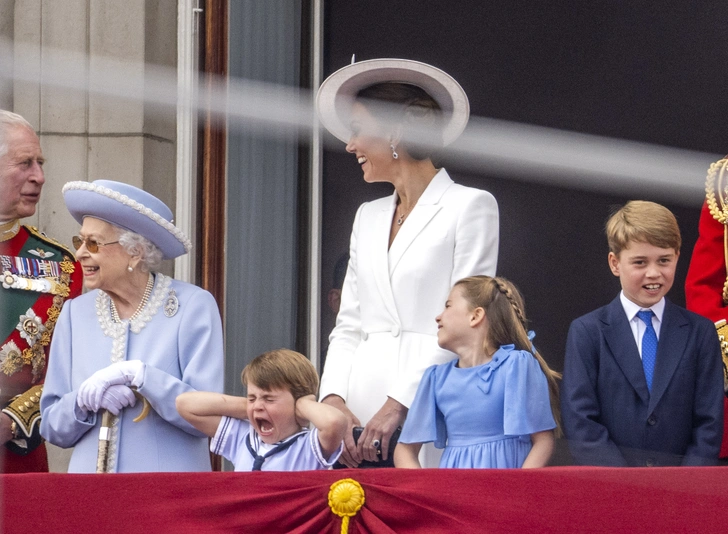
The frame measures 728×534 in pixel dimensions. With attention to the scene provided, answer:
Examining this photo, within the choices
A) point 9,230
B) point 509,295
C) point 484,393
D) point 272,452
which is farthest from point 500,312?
point 9,230

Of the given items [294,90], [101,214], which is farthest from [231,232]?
[101,214]

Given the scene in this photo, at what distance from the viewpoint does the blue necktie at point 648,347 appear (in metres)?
2.97

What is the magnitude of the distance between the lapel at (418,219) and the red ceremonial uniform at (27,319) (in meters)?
1.01

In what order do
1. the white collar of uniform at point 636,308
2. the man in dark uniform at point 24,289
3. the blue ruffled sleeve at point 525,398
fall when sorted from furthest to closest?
the man in dark uniform at point 24,289
the white collar of uniform at point 636,308
the blue ruffled sleeve at point 525,398

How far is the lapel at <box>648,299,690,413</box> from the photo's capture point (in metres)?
2.93

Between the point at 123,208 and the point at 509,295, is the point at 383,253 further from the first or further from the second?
the point at 123,208

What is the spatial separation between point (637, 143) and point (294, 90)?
5.34 feet

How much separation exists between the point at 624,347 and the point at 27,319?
1619mm

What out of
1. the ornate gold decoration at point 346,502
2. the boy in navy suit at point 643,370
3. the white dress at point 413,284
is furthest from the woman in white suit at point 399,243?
the ornate gold decoration at point 346,502

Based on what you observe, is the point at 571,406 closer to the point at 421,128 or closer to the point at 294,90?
the point at 421,128

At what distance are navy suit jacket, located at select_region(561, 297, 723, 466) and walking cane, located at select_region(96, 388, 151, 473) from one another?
1.00m

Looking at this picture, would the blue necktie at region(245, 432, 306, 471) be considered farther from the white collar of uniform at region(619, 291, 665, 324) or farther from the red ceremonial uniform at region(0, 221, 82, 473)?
the white collar of uniform at region(619, 291, 665, 324)

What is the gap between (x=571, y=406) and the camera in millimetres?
2908

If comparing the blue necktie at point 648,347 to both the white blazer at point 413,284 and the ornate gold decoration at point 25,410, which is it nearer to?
the white blazer at point 413,284
